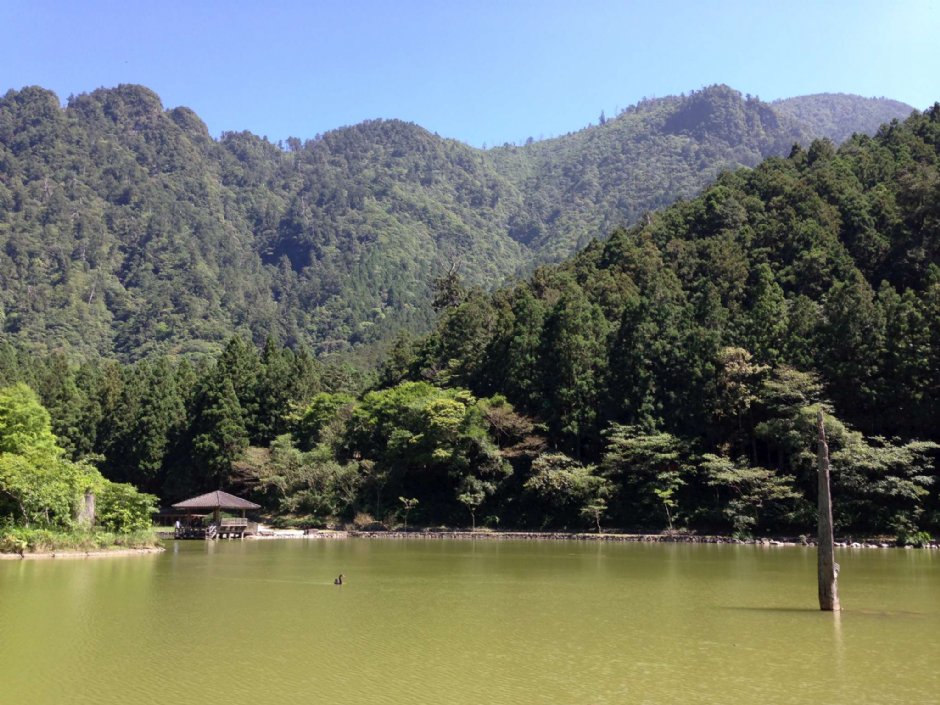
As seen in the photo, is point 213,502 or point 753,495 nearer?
point 753,495

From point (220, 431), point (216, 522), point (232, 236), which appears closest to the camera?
point (216, 522)

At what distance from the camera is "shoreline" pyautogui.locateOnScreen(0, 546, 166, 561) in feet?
90.7

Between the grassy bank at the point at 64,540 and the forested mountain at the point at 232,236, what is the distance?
269ft

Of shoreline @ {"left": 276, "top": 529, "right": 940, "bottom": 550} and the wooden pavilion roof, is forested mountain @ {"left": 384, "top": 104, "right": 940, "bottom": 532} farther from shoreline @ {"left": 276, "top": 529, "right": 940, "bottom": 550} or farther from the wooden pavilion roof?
the wooden pavilion roof

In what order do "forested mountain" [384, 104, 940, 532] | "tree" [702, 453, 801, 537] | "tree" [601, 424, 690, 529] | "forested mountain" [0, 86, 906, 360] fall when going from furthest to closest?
"forested mountain" [0, 86, 906, 360] → "tree" [601, 424, 690, 529] → "forested mountain" [384, 104, 940, 532] → "tree" [702, 453, 801, 537]

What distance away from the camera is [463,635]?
15305 millimetres

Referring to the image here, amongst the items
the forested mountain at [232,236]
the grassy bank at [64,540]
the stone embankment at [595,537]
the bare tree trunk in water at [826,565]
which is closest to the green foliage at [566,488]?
the stone embankment at [595,537]

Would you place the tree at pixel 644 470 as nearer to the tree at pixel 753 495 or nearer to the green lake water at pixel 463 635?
the tree at pixel 753 495

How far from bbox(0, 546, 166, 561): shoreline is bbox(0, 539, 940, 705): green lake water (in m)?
1.30

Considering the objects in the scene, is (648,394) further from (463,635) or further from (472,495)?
(463,635)

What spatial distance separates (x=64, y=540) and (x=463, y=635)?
64.9 ft

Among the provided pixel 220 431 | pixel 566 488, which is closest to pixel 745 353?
pixel 566 488

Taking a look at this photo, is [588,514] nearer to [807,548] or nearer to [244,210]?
[807,548]

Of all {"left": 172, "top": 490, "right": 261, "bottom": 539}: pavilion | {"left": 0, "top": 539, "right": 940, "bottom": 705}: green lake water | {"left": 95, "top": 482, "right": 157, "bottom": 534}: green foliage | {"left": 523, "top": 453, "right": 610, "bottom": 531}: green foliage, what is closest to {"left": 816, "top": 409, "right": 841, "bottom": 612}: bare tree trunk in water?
{"left": 0, "top": 539, "right": 940, "bottom": 705}: green lake water
